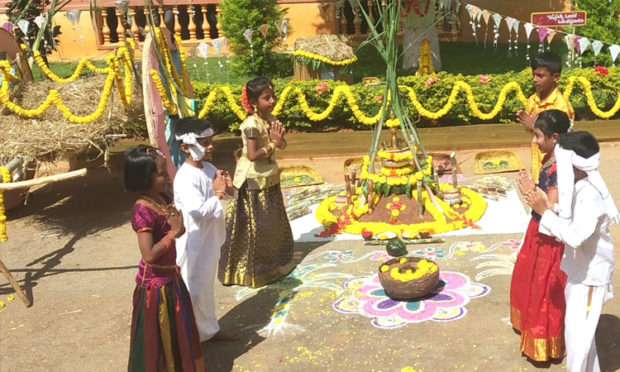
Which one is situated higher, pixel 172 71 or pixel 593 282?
pixel 172 71

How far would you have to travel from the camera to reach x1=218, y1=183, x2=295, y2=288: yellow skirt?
651 centimetres

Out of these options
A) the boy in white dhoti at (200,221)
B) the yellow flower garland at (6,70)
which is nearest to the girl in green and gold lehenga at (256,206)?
the boy in white dhoti at (200,221)

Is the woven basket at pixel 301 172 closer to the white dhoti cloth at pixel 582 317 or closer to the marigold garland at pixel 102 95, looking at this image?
the marigold garland at pixel 102 95

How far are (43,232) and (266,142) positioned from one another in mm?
4049

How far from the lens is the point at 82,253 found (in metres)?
7.95

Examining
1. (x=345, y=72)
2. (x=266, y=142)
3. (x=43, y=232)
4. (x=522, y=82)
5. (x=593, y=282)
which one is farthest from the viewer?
(x=345, y=72)

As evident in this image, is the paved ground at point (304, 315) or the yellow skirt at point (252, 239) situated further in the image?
the yellow skirt at point (252, 239)

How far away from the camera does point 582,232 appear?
13.0ft

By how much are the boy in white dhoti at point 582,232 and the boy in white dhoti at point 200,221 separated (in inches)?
91.3

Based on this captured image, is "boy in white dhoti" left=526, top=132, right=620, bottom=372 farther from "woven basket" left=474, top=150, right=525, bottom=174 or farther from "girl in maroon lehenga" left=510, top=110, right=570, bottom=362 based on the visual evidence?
"woven basket" left=474, top=150, right=525, bottom=174

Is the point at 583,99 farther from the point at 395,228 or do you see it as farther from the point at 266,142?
the point at 266,142

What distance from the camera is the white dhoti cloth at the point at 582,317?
4160 mm

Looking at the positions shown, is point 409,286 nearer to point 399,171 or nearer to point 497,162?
point 399,171

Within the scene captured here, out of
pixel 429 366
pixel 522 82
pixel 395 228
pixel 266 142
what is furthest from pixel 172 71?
pixel 522 82
